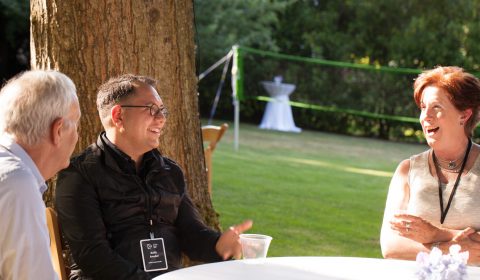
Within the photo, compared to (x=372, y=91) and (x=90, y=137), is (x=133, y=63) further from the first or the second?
(x=372, y=91)

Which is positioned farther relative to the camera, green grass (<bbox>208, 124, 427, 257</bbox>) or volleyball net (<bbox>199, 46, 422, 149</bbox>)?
volleyball net (<bbox>199, 46, 422, 149</bbox>)

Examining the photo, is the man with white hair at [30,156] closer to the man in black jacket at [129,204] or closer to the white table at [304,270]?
the white table at [304,270]

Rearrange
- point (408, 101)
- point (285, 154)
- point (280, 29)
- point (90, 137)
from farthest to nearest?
1. point (280, 29)
2. point (408, 101)
3. point (285, 154)
4. point (90, 137)

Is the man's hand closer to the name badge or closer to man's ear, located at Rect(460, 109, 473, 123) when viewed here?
the name badge

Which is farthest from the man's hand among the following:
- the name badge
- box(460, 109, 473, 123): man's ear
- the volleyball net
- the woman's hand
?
the volleyball net

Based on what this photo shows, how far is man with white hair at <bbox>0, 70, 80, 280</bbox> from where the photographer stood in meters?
2.47

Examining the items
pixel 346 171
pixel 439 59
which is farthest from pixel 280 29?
pixel 346 171

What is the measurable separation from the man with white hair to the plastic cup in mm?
638

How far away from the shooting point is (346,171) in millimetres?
14328

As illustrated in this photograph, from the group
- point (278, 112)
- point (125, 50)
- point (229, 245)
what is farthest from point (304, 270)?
point (278, 112)

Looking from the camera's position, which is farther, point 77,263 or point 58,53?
Result: point 58,53

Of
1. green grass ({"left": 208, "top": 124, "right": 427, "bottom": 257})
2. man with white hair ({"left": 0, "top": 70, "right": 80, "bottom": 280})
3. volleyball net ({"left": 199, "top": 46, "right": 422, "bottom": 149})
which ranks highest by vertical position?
man with white hair ({"left": 0, "top": 70, "right": 80, "bottom": 280})

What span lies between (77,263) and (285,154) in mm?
12998

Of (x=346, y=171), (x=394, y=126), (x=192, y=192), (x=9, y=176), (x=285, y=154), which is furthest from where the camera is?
(x=394, y=126)
